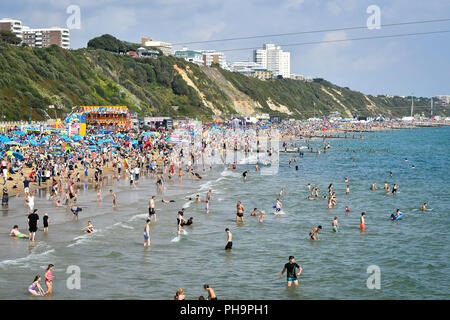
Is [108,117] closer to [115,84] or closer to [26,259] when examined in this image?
[115,84]

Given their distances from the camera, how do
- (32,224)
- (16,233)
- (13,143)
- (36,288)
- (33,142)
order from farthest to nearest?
(33,142)
(13,143)
(16,233)
(32,224)
(36,288)

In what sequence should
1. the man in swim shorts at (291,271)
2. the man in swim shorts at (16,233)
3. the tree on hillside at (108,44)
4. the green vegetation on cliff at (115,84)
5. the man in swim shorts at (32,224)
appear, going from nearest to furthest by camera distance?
the man in swim shorts at (291,271)
the man in swim shorts at (32,224)
the man in swim shorts at (16,233)
the green vegetation on cliff at (115,84)
the tree on hillside at (108,44)

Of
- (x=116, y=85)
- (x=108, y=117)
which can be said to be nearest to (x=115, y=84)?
(x=116, y=85)

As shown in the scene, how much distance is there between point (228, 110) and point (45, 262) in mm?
136624

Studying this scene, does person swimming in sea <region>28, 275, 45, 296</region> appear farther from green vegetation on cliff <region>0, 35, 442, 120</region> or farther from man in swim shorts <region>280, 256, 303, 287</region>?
green vegetation on cliff <region>0, 35, 442, 120</region>

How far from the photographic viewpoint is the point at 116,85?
116 meters

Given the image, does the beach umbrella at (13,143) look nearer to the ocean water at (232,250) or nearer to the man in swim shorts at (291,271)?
the ocean water at (232,250)

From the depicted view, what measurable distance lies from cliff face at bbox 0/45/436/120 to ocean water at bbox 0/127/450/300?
52.8 meters

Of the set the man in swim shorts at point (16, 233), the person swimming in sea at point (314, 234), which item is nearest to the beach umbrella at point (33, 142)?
the man in swim shorts at point (16, 233)

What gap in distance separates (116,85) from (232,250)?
97.5 metres

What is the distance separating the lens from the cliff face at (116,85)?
3423 inches

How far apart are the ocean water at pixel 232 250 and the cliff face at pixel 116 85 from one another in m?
52.8
